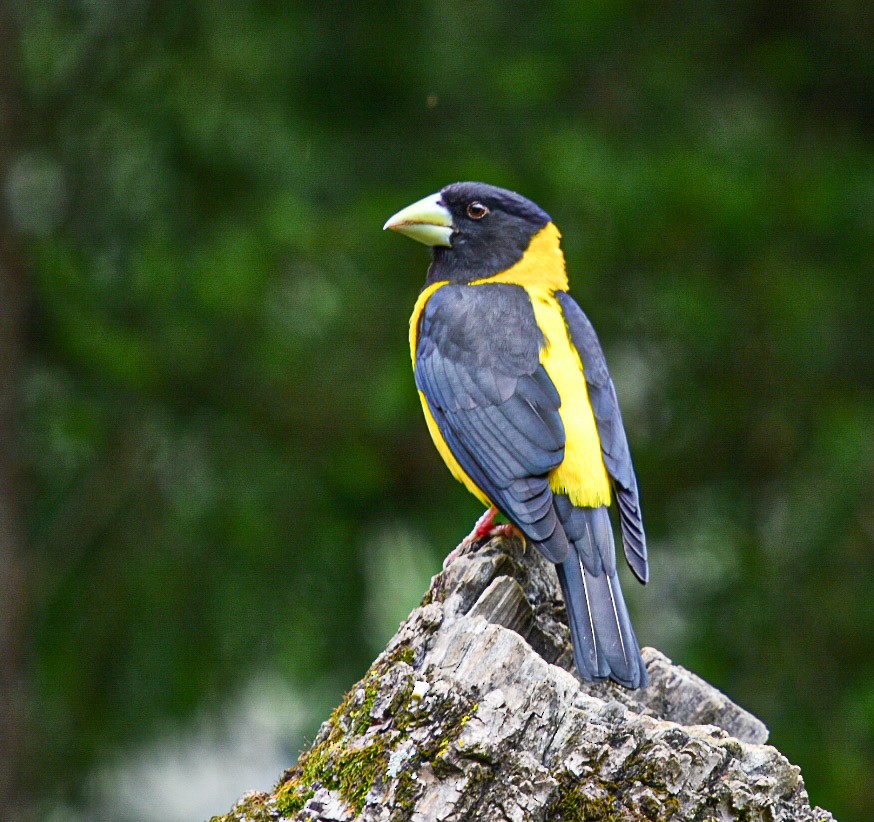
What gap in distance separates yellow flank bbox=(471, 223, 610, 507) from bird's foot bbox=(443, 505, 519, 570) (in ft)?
0.80

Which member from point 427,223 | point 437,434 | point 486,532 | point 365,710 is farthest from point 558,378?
point 365,710

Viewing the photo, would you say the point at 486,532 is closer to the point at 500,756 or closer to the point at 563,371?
the point at 563,371

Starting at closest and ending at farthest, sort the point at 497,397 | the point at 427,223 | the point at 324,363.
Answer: the point at 497,397
the point at 427,223
the point at 324,363

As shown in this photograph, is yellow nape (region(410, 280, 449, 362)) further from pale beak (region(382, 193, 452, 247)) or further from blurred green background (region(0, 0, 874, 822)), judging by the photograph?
blurred green background (region(0, 0, 874, 822))

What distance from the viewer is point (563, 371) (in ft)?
15.9

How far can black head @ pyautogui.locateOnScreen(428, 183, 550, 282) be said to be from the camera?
5.70 metres

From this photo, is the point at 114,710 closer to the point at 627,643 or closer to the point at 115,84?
the point at 115,84

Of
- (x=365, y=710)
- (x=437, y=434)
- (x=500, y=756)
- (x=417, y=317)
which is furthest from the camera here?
(x=417, y=317)

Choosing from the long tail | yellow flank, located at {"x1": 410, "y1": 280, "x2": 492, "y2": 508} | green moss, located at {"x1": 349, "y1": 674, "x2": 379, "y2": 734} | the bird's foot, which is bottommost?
green moss, located at {"x1": 349, "y1": 674, "x2": 379, "y2": 734}

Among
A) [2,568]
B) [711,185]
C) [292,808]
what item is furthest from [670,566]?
[292,808]

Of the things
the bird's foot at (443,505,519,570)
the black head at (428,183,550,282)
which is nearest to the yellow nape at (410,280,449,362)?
the black head at (428,183,550,282)

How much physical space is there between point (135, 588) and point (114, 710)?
2.27 feet

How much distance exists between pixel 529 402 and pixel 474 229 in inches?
50.5

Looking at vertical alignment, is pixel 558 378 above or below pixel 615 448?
above
